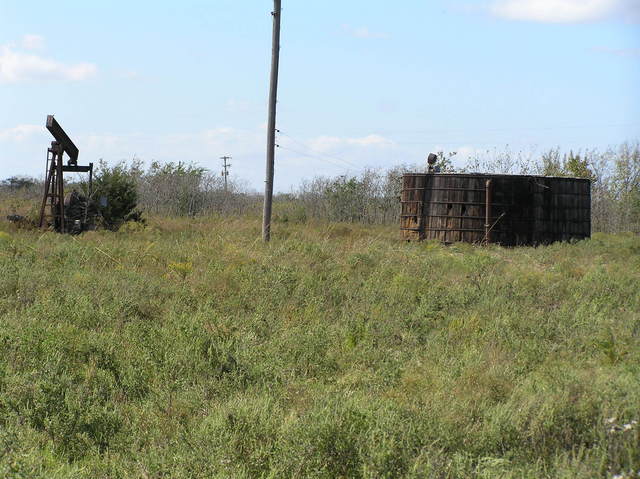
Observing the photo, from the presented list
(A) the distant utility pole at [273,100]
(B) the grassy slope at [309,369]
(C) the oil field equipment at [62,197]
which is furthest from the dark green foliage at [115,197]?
(B) the grassy slope at [309,369]

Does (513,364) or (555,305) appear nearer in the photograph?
(513,364)

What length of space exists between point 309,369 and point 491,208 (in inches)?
583

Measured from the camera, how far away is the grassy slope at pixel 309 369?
4707 mm

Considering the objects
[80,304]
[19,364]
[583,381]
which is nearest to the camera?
[583,381]

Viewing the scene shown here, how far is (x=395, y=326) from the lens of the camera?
8664 mm

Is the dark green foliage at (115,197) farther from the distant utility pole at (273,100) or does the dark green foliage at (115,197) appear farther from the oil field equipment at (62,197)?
the distant utility pole at (273,100)

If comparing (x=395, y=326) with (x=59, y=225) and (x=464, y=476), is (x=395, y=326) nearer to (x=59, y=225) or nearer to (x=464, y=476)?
(x=464, y=476)

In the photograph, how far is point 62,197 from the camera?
2006cm

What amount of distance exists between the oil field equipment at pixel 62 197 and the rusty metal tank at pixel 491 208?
9071mm

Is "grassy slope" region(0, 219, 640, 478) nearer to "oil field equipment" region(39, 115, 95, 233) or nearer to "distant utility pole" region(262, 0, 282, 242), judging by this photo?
"distant utility pole" region(262, 0, 282, 242)

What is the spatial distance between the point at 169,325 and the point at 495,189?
14312 mm

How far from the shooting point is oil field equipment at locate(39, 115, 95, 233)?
20031mm

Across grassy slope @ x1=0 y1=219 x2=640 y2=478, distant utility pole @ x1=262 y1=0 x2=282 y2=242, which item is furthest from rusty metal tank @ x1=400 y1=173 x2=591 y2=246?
grassy slope @ x1=0 y1=219 x2=640 y2=478

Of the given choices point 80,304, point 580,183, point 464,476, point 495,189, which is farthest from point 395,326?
point 580,183
